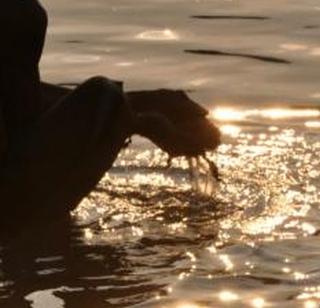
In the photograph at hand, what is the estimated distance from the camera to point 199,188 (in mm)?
8328

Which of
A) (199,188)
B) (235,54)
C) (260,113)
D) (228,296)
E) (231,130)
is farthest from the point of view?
(235,54)

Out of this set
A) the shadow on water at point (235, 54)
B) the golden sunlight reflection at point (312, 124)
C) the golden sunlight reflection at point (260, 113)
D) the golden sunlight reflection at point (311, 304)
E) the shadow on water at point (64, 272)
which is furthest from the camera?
the shadow on water at point (235, 54)

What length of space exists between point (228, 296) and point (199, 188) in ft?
5.23

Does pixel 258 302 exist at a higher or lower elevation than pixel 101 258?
lower

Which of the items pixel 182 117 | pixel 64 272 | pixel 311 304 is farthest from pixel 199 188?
pixel 311 304

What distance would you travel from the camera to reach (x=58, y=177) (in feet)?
23.9

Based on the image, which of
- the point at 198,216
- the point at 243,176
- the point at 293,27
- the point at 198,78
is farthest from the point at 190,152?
the point at 293,27

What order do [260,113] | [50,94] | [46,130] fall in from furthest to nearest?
[260,113]
[50,94]
[46,130]

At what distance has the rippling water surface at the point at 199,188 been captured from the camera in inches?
274

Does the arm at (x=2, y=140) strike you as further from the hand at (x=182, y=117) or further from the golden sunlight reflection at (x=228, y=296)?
the golden sunlight reflection at (x=228, y=296)

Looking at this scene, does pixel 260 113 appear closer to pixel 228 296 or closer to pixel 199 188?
pixel 199 188

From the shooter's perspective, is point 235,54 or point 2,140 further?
point 235,54

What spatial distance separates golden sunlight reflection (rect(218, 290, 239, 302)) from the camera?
265 inches

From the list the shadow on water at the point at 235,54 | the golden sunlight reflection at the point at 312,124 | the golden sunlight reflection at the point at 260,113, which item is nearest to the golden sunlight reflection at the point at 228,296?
the golden sunlight reflection at the point at 312,124
